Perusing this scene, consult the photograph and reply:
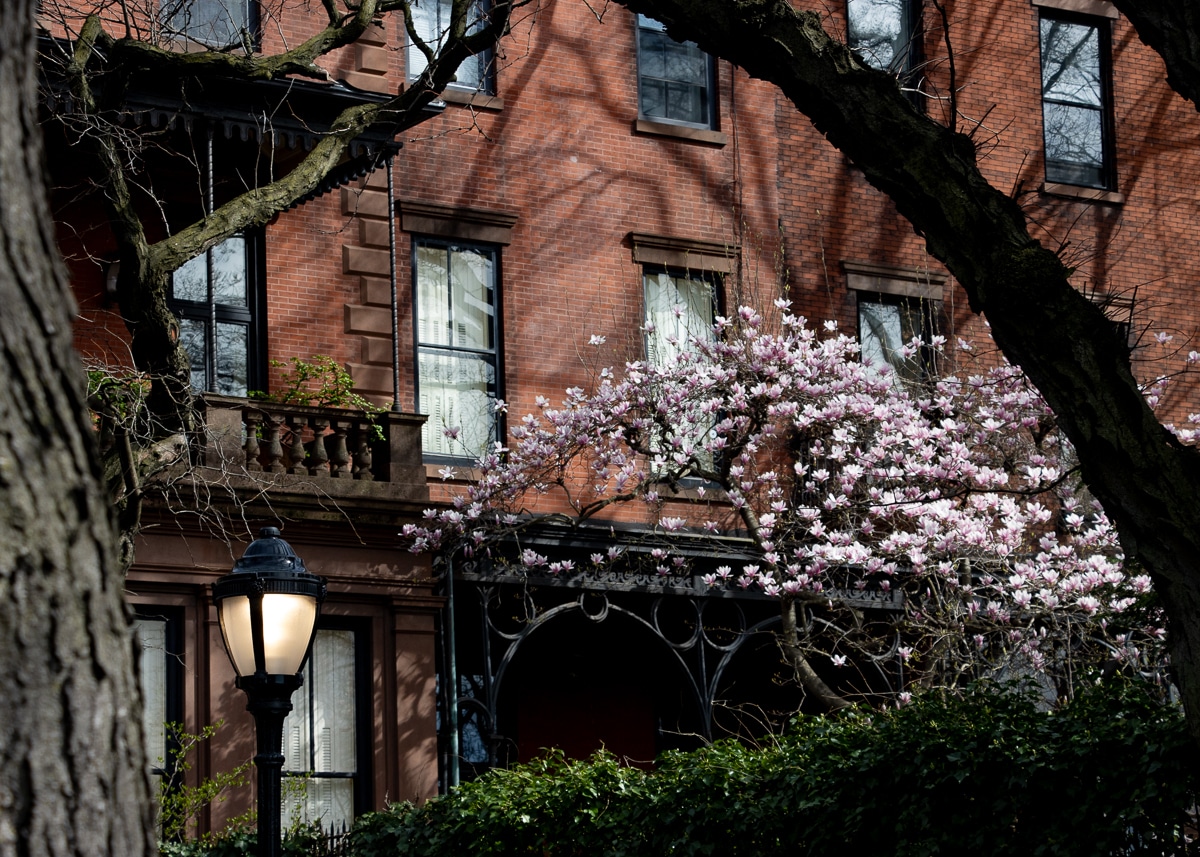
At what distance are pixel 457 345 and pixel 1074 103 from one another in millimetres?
9465

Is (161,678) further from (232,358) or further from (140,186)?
(140,186)

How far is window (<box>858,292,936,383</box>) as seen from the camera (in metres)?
20.9

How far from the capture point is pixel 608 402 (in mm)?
17156

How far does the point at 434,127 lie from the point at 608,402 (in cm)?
405

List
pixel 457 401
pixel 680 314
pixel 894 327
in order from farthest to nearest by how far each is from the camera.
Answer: pixel 894 327
pixel 680 314
pixel 457 401

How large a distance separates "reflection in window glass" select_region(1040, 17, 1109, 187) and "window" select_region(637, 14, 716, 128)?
477 cm

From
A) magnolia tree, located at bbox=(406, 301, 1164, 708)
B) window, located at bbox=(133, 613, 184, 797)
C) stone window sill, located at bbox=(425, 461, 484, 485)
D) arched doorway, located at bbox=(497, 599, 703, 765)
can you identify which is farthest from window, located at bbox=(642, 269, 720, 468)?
window, located at bbox=(133, 613, 184, 797)

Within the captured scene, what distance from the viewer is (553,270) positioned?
63.7 feet

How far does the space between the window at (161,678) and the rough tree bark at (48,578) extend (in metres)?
12.8

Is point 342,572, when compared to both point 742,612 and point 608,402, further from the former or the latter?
point 742,612

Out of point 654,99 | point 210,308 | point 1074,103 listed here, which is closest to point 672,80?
point 654,99

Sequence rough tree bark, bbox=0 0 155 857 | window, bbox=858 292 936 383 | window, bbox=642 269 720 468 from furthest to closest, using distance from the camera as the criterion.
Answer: window, bbox=858 292 936 383, window, bbox=642 269 720 468, rough tree bark, bbox=0 0 155 857

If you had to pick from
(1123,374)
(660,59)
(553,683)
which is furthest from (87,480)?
(660,59)

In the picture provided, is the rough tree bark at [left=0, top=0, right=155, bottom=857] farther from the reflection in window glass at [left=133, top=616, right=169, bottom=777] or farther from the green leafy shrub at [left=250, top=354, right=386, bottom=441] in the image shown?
the green leafy shrub at [left=250, top=354, right=386, bottom=441]
